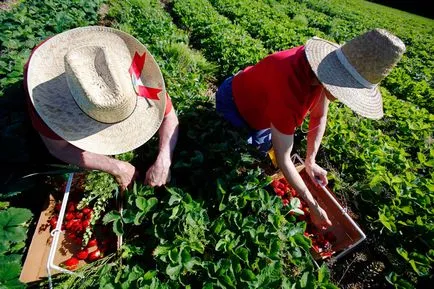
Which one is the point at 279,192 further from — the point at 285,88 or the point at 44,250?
the point at 44,250

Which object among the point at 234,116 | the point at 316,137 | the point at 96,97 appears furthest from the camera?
the point at 234,116

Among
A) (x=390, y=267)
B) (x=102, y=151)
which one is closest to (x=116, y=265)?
(x=102, y=151)

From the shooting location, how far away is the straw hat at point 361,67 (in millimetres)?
1782

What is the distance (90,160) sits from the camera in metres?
2.14

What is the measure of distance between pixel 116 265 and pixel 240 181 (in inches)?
42.6

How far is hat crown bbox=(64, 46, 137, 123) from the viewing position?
162cm

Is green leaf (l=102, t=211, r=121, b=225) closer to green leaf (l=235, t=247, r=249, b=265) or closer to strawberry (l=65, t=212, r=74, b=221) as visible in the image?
strawberry (l=65, t=212, r=74, b=221)

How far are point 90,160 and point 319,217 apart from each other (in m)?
1.77

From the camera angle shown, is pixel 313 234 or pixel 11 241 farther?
pixel 313 234

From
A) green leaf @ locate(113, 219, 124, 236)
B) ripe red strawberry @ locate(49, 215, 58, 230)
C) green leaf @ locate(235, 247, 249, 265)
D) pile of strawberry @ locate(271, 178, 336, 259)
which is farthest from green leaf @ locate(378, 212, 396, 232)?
ripe red strawberry @ locate(49, 215, 58, 230)

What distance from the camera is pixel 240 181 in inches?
96.9

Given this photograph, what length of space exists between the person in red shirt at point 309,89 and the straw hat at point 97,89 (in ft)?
2.77

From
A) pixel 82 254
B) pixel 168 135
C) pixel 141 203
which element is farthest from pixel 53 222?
pixel 168 135

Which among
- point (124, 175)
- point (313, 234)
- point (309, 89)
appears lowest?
point (313, 234)
